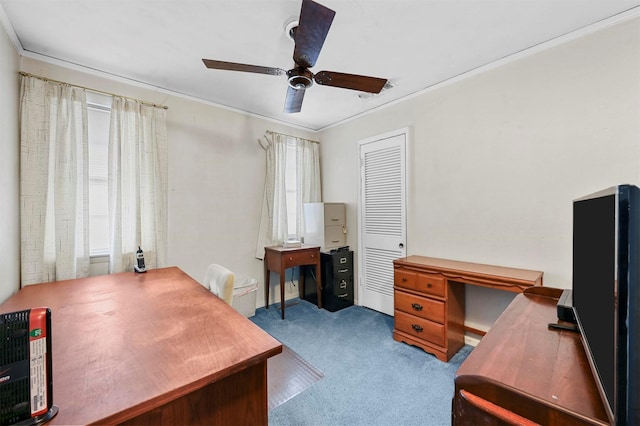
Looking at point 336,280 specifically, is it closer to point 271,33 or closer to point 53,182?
point 271,33

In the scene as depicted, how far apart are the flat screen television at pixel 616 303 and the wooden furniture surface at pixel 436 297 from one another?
1358 millimetres

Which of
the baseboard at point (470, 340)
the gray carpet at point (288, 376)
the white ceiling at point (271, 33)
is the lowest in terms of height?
the gray carpet at point (288, 376)

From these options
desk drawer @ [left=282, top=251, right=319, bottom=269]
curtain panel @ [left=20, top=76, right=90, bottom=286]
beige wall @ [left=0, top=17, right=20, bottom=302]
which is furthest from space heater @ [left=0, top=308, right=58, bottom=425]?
desk drawer @ [left=282, top=251, right=319, bottom=269]

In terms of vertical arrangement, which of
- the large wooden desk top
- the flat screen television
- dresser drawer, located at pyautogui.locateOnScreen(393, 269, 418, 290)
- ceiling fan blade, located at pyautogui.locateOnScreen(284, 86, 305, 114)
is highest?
ceiling fan blade, located at pyautogui.locateOnScreen(284, 86, 305, 114)

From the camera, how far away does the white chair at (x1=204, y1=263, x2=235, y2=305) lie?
67.7 inches

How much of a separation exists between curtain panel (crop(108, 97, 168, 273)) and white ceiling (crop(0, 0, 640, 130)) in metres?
0.41

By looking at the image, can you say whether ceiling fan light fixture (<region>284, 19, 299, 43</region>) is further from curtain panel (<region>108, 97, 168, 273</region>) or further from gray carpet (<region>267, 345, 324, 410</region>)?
gray carpet (<region>267, 345, 324, 410</region>)

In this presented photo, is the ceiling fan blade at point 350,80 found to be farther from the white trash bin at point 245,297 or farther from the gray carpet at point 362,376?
the white trash bin at point 245,297

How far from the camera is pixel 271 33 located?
1.91 metres

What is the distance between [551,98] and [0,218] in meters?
3.90

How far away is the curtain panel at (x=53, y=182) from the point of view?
6.63 ft

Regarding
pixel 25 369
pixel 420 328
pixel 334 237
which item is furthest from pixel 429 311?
pixel 25 369

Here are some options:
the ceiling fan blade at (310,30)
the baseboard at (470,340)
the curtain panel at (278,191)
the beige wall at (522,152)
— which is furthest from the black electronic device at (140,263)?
the baseboard at (470,340)

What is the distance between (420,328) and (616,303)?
2.08 meters
